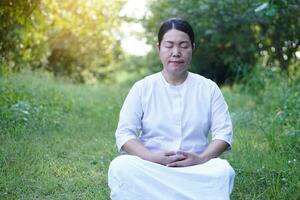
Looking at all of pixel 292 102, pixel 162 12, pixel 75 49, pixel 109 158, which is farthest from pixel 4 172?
pixel 75 49

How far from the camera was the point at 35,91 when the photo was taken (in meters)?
7.93

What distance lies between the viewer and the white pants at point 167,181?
10.6ft

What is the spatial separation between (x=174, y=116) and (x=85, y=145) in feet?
7.39

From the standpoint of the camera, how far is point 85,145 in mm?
5633

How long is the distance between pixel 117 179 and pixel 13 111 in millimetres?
3024

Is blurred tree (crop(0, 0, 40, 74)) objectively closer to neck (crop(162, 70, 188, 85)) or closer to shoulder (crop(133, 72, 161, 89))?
shoulder (crop(133, 72, 161, 89))

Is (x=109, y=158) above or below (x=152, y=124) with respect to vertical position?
below

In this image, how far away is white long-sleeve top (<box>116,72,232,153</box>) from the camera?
3572 mm

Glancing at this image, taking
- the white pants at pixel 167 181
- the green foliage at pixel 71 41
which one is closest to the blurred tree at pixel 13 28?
the green foliage at pixel 71 41

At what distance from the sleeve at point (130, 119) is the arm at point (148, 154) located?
4cm

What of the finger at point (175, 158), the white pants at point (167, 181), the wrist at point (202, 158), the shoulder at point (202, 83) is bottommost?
the white pants at point (167, 181)

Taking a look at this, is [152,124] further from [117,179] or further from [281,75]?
[281,75]

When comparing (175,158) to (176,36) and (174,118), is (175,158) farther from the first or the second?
(176,36)

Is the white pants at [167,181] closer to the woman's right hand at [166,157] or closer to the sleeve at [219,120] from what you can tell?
the woman's right hand at [166,157]
